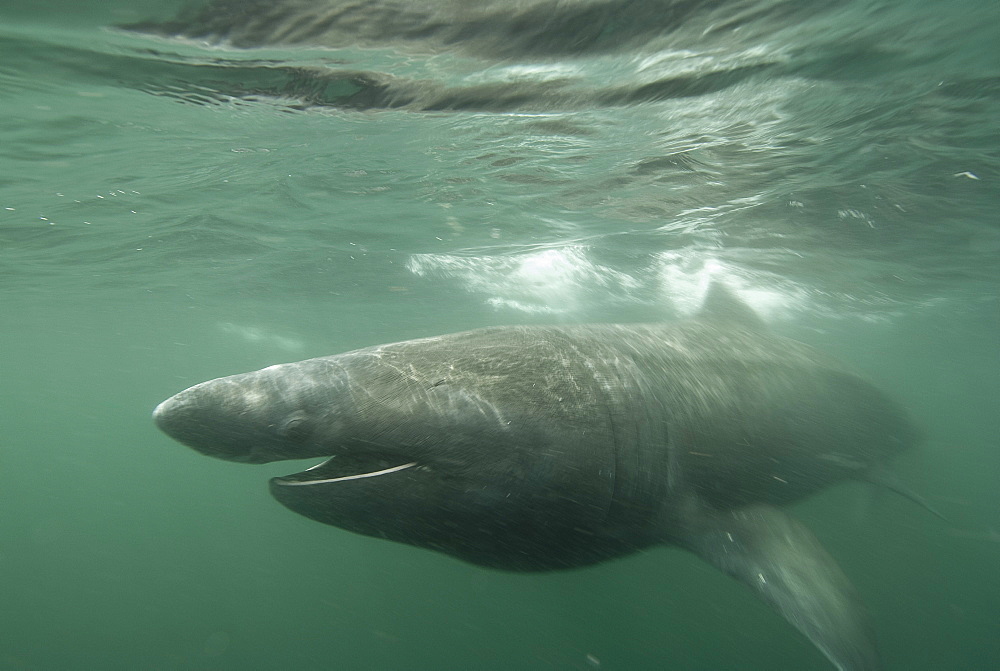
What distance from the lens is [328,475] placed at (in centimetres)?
345

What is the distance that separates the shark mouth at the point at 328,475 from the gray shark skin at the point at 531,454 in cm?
1

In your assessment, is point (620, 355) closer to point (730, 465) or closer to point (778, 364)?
point (730, 465)

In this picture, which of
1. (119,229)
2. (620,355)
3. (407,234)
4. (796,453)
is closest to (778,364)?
(796,453)

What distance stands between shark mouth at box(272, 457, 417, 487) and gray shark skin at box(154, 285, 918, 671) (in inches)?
0.5

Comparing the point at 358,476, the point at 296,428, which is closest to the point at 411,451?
the point at 358,476

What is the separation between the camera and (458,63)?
6.06 meters

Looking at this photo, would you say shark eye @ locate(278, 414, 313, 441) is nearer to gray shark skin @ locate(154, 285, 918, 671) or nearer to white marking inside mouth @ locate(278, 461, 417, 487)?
gray shark skin @ locate(154, 285, 918, 671)

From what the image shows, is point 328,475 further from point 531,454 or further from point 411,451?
point 531,454

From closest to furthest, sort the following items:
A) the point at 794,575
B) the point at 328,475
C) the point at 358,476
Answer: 1. the point at 358,476
2. the point at 328,475
3. the point at 794,575

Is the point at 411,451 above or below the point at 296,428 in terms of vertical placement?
below

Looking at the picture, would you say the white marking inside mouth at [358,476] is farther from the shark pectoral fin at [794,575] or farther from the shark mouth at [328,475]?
the shark pectoral fin at [794,575]

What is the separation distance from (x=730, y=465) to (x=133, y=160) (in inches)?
410

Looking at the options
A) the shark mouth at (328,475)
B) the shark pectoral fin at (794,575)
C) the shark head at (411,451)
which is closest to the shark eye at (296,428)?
the shark head at (411,451)

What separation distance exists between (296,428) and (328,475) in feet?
1.21
